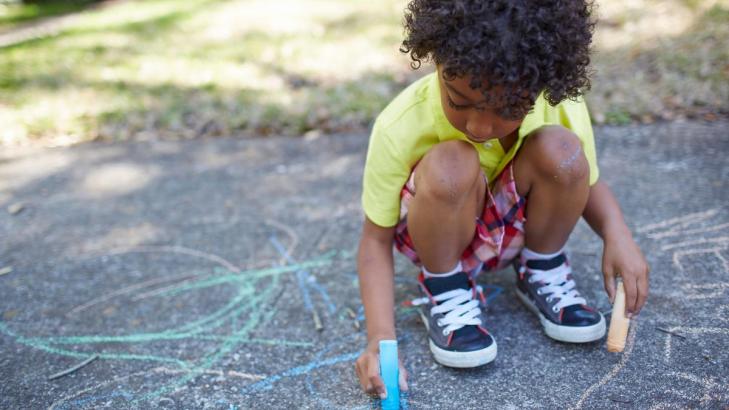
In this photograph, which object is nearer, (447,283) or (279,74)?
(447,283)

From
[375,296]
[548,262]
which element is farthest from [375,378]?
[548,262]

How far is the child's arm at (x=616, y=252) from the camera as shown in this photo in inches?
56.7

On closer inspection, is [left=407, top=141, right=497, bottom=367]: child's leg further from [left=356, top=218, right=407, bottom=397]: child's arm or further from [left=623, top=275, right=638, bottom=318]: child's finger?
[left=623, top=275, right=638, bottom=318]: child's finger

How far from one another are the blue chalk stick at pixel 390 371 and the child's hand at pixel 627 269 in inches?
21.5

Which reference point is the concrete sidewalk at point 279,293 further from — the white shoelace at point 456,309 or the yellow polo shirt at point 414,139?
the yellow polo shirt at point 414,139

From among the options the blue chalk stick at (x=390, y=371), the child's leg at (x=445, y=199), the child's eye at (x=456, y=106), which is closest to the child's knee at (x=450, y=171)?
the child's leg at (x=445, y=199)

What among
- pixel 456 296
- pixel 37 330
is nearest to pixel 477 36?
pixel 456 296

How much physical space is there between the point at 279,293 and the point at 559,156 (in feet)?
3.08

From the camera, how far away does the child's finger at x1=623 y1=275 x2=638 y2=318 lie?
1429 millimetres

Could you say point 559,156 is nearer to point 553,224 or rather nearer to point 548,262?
point 553,224

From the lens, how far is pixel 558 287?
5.22ft

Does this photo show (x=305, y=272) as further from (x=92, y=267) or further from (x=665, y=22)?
(x=665, y=22)

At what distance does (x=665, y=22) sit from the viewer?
156 inches

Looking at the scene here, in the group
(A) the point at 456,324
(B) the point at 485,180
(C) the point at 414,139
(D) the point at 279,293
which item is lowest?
(D) the point at 279,293
